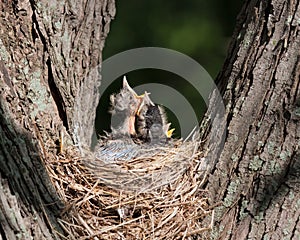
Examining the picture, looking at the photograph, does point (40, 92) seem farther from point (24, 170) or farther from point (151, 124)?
point (151, 124)

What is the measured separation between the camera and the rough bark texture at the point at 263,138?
6.59 ft

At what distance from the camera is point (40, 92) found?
84.0 inches

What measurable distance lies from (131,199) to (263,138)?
0.54 m

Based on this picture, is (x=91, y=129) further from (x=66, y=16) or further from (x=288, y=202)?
(x=288, y=202)

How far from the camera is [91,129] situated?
276 centimetres

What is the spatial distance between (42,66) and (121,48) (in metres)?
3.37

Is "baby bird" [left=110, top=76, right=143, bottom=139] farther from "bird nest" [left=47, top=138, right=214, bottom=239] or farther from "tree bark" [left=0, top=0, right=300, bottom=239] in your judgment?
"tree bark" [left=0, top=0, right=300, bottom=239]

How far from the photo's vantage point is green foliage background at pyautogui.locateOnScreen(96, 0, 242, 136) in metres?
5.52

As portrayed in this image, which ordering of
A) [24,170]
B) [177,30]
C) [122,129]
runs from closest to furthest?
[24,170] → [122,129] → [177,30]

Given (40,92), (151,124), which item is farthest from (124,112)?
(40,92)

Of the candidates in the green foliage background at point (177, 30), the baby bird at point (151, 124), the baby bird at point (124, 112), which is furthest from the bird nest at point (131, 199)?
the green foliage background at point (177, 30)

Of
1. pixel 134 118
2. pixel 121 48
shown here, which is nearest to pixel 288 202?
pixel 134 118

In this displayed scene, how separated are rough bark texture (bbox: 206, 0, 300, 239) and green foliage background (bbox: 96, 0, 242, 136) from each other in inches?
127

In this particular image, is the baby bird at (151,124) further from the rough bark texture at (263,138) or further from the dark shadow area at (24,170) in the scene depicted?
the dark shadow area at (24,170)
